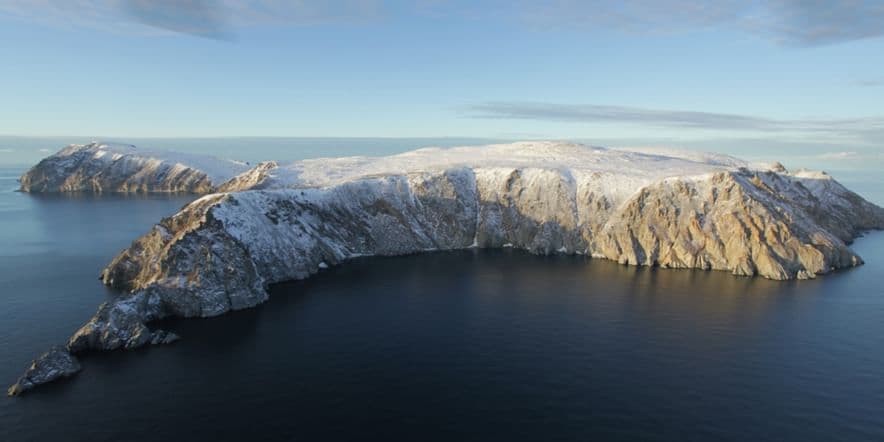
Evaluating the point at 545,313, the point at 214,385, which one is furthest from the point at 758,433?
the point at 214,385

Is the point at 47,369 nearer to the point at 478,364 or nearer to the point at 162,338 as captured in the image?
the point at 162,338

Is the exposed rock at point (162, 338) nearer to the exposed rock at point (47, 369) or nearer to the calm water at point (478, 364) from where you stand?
the calm water at point (478, 364)

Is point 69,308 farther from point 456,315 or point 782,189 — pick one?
point 782,189

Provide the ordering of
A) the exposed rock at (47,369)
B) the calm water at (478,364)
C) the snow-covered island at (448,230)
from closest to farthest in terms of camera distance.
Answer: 1. the calm water at (478,364)
2. the exposed rock at (47,369)
3. the snow-covered island at (448,230)

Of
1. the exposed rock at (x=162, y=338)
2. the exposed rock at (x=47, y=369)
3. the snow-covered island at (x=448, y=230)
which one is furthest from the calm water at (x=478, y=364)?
the snow-covered island at (x=448, y=230)

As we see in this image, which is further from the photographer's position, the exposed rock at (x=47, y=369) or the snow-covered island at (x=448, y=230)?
the snow-covered island at (x=448, y=230)

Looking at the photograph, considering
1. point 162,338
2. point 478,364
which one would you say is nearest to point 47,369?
point 162,338

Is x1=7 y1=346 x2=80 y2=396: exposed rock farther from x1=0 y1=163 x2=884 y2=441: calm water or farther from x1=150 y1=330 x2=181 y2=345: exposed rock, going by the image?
x1=150 y1=330 x2=181 y2=345: exposed rock
